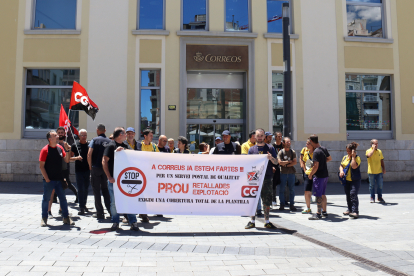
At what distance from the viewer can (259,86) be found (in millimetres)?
14336

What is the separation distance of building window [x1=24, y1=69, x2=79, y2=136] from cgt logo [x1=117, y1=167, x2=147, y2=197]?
8.96 m

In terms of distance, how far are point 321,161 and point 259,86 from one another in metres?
7.33

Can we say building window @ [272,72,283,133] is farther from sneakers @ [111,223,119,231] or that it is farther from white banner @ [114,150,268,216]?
sneakers @ [111,223,119,231]

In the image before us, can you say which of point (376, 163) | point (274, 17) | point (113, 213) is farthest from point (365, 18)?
point (113, 213)

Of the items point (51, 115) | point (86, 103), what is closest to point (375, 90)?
point (86, 103)

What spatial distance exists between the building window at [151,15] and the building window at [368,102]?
27.4ft

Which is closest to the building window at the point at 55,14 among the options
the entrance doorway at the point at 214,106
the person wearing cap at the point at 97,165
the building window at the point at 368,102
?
the entrance doorway at the point at 214,106

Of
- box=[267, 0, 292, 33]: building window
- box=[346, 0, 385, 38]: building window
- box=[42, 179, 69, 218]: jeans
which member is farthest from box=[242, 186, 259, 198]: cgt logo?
box=[346, 0, 385, 38]: building window

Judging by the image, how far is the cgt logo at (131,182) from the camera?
6398 millimetres

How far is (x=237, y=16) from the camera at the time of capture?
1476cm

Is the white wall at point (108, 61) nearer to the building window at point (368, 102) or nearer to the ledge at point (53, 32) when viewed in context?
the ledge at point (53, 32)

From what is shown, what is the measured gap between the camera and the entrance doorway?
48.1 feet

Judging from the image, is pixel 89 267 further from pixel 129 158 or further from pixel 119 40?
pixel 119 40

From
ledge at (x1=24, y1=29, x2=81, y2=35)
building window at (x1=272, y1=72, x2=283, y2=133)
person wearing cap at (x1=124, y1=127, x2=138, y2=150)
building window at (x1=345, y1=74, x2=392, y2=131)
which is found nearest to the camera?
person wearing cap at (x1=124, y1=127, x2=138, y2=150)
